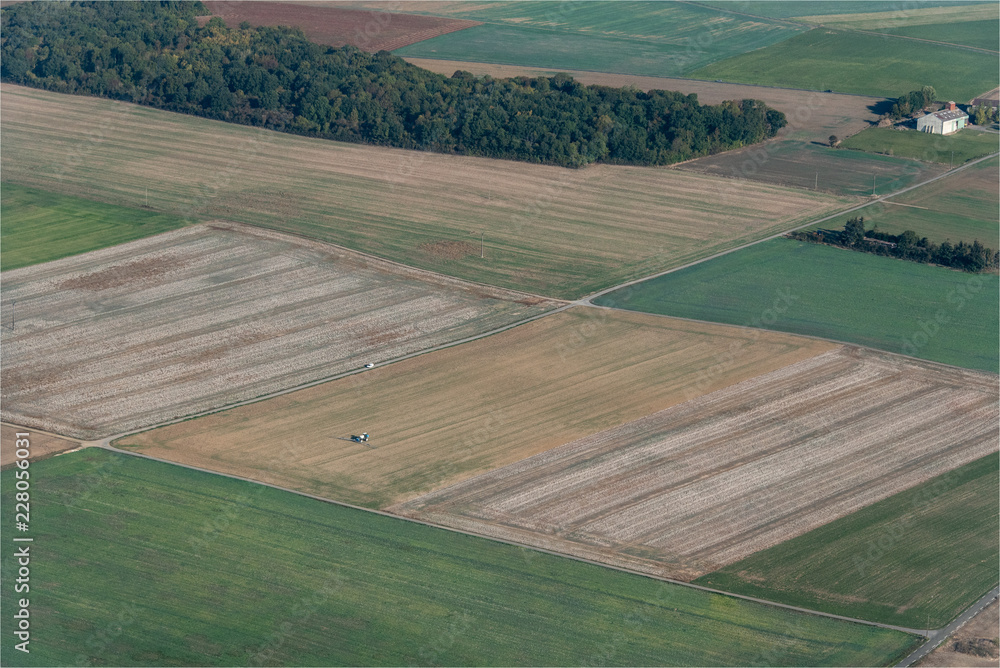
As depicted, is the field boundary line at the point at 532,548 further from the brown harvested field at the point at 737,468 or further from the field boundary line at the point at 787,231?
the field boundary line at the point at 787,231

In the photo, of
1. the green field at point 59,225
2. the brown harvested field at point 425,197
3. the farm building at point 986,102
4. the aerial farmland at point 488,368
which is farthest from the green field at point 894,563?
the farm building at point 986,102

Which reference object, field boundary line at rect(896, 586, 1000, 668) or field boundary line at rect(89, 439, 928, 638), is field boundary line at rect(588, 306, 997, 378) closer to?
field boundary line at rect(896, 586, 1000, 668)

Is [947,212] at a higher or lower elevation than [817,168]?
lower

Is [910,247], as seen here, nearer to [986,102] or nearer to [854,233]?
[854,233]

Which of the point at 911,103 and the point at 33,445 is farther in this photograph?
the point at 911,103

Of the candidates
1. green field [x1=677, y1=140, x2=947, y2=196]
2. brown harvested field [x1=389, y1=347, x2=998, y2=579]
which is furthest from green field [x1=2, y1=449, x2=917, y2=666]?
green field [x1=677, y1=140, x2=947, y2=196]

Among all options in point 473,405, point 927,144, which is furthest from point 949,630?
point 927,144
